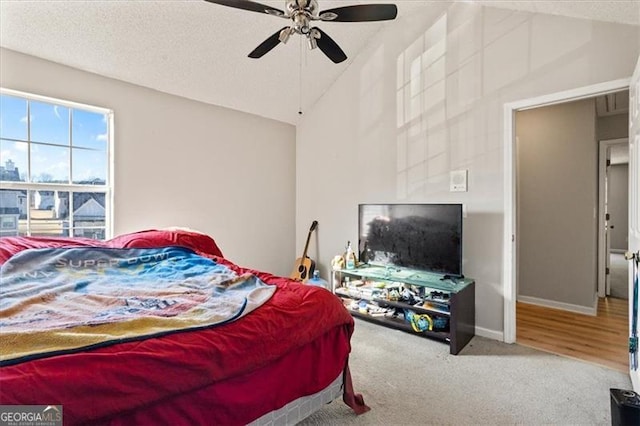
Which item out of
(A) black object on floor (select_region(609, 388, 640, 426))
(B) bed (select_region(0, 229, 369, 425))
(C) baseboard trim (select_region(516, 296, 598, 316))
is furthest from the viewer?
(C) baseboard trim (select_region(516, 296, 598, 316))

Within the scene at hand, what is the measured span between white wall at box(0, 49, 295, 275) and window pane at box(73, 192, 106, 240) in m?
0.15

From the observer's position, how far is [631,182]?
223 centimetres

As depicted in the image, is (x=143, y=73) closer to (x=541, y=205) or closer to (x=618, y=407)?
(x=618, y=407)

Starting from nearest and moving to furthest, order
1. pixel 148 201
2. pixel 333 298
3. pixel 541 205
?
pixel 333 298
pixel 148 201
pixel 541 205

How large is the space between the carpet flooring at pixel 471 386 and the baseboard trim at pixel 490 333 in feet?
0.27

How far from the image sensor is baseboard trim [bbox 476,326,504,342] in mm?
2964

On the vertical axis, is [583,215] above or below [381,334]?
above

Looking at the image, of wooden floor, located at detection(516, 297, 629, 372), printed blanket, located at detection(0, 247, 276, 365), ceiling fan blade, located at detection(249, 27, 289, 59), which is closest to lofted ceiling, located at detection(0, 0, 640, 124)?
ceiling fan blade, located at detection(249, 27, 289, 59)

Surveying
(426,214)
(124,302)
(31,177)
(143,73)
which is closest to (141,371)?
(124,302)

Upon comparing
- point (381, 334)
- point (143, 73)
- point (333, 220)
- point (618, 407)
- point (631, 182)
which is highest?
point (143, 73)

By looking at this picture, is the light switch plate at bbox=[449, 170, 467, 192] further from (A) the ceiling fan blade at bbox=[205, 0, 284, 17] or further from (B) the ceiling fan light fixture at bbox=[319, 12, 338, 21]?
(A) the ceiling fan blade at bbox=[205, 0, 284, 17]

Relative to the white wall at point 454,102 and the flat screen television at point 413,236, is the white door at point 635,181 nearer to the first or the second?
the white wall at point 454,102

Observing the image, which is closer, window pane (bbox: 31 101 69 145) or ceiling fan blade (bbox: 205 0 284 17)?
ceiling fan blade (bbox: 205 0 284 17)

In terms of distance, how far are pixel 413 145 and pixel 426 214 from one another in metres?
0.88
